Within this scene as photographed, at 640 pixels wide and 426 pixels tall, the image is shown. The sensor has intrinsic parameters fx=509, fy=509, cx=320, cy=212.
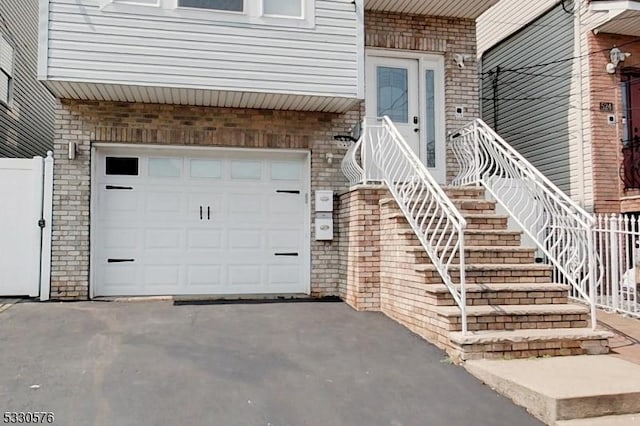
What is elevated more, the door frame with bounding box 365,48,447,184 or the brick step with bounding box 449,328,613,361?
the door frame with bounding box 365,48,447,184

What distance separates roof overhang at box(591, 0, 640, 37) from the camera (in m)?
7.87

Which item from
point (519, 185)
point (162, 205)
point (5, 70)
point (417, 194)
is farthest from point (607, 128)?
point (5, 70)

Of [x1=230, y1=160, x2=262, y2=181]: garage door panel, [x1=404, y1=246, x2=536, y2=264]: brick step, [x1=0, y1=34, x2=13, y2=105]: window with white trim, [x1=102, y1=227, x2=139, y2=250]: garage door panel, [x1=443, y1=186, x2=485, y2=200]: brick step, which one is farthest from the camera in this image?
[x1=0, y1=34, x2=13, y2=105]: window with white trim

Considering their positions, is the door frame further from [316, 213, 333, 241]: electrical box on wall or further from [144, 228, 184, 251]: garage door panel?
[144, 228, 184, 251]: garage door panel

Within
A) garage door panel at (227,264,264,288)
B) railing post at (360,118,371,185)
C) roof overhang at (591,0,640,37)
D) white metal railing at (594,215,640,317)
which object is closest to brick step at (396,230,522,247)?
railing post at (360,118,371,185)

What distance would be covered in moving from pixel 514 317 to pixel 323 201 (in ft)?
10.6

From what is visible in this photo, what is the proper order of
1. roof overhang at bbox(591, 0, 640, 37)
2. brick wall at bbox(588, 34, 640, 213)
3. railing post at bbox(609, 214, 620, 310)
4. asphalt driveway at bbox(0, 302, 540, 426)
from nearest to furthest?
asphalt driveway at bbox(0, 302, 540, 426) → railing post at bbox(609, 214, 620, 310) → roof overhang at bbox(591, 0, 640, 37) → brick wall at bbox(588, 34, 640, 213)

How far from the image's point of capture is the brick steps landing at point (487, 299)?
4.64 meters

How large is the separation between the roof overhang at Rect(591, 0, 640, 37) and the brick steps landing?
4.35 m

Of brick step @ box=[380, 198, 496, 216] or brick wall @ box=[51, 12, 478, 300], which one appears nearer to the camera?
brick step @ box=[380, 198, 496, 216]

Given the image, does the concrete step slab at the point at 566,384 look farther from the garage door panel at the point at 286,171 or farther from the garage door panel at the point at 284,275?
the garage door panel at the point at 286,171

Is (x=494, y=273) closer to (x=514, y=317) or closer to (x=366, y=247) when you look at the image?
(x=514, y=317)

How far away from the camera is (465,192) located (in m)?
6.93

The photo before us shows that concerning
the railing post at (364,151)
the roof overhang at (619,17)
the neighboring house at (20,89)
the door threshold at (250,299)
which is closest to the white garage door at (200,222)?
the door threshold at (250,299)
